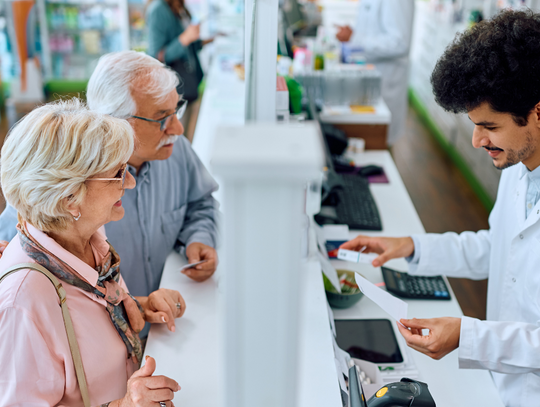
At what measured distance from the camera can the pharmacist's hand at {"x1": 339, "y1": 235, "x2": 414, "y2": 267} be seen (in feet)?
5.43

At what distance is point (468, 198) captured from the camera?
4.25 metres

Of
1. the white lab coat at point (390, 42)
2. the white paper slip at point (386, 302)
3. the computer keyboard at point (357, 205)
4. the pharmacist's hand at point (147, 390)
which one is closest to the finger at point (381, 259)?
the white paper slip at point (386, 302)

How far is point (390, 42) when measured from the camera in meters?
3.83

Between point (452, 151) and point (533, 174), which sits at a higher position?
point (533, 174)

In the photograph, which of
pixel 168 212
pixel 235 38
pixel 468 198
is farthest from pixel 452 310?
pixel 235 38

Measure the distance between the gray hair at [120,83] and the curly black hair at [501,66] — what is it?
0.91 meters

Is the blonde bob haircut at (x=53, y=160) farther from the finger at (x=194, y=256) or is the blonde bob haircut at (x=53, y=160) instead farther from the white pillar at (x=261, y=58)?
the finger at (x=194, y=256)

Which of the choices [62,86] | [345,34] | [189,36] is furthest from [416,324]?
[62,86]

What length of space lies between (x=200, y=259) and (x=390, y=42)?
9.24ft

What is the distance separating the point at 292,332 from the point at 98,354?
31.5 inches

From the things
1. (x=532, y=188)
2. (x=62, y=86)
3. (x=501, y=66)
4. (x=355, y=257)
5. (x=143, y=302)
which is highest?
(x=501, y=66)

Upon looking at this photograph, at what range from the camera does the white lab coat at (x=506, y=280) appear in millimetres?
1231

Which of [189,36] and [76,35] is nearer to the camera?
[189,36]

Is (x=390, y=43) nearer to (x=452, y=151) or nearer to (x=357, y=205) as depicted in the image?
(x=452, y=151)
